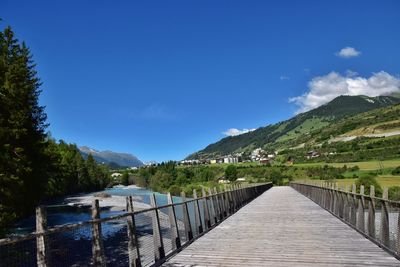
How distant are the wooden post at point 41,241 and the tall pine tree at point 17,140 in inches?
774

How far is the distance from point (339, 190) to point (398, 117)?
16519cm

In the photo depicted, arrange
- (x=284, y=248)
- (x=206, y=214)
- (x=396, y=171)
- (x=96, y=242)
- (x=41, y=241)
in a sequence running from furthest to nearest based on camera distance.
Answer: (x=396, y=171) < (x=206, y=214) < (x=284, y=248) < (x=96, y=242) < (x=41, y=241)

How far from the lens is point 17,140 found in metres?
32.0

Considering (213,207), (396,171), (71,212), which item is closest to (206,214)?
(213,207)

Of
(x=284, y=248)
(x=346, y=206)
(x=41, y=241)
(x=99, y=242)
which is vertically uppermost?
(x=41, y=241)

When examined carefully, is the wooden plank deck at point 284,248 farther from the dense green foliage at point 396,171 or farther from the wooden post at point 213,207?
the dense green foliage at point 396,171

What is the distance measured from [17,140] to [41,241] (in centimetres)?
2935

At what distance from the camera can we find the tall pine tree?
88.0ft

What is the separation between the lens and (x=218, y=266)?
27.2 feet

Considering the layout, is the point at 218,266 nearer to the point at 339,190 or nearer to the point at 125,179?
the point at 339,190

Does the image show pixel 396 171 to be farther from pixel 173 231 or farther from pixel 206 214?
pixel 173 231

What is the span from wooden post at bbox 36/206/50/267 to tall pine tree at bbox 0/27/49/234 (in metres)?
19.7

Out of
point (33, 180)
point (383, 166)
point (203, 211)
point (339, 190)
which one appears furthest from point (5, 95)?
point (383, 166)

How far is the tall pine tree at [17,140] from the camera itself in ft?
88.0
